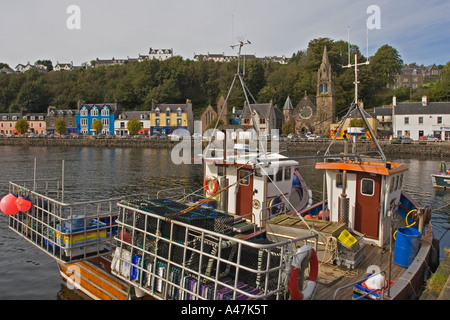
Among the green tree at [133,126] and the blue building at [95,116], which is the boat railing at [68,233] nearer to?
the green tree at [133,126]

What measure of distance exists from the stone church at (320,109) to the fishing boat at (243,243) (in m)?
71.5

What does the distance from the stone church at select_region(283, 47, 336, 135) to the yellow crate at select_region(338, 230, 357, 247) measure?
244 feet

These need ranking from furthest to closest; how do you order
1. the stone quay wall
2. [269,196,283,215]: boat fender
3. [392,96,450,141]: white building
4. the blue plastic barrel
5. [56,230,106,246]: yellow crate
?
[392,96,450,141]: white building → the stone quay wall → [269,196,283,215]: boat fender → the blue plastic barrel → [56,230,106,246]: yellow crate

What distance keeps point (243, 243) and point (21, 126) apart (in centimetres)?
11055

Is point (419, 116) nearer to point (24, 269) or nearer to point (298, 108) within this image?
point (298, 108)

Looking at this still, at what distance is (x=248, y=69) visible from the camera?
115875 mm

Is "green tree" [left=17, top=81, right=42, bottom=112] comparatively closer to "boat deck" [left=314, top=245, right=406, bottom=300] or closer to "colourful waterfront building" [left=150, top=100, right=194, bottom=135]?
"colourful waterfront building" [left=150, top=100, right=194, bottom=135]

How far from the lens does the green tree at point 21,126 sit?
328 ft

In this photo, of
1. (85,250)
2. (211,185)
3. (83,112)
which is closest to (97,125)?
(83,112)

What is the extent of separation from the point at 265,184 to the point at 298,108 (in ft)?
253

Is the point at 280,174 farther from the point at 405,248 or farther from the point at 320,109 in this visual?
the point at 320,109

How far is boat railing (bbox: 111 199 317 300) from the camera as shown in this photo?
23.3ft

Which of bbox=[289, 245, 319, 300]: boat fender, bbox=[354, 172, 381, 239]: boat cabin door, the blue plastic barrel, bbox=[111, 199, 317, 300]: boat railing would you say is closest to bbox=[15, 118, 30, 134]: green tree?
bbox=[111, 199, 317, 300]: boat railing

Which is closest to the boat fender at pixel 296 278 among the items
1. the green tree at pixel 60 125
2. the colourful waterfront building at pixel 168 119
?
the colourful waterfront building at pixel 168 119
